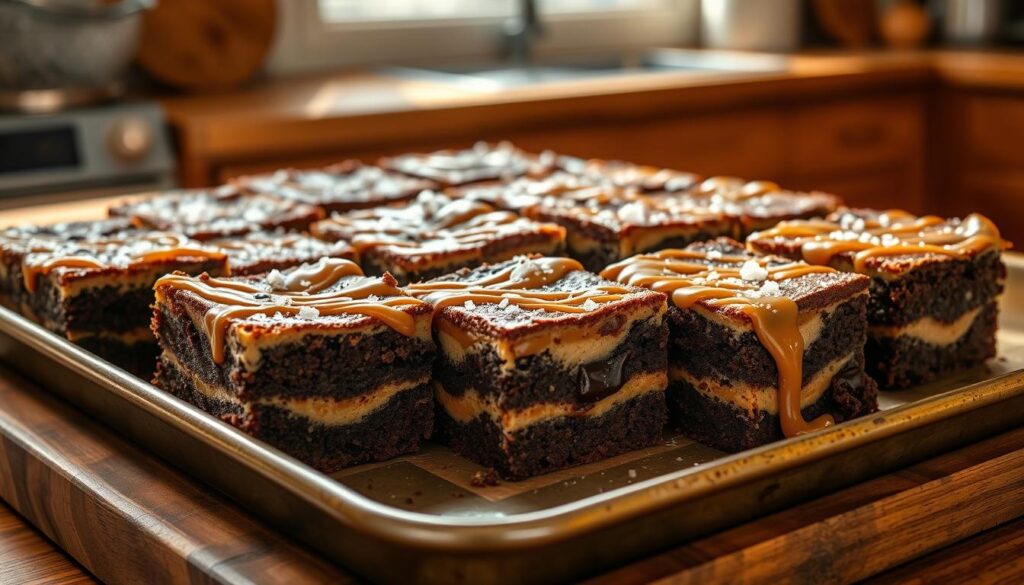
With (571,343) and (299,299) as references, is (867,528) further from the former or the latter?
(299,299)

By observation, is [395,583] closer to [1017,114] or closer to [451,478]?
[451,478]

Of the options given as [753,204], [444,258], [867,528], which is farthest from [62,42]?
[867,528]

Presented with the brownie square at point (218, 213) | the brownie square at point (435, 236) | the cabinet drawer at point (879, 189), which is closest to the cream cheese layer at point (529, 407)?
the brownie square at point (435, 236)

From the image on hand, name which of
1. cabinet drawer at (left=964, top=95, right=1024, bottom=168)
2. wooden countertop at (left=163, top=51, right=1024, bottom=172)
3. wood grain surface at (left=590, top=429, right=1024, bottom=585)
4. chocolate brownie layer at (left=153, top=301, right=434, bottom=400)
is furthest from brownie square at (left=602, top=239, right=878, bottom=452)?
cabinet drawer at (left=964, top=95, right=1024, bottom=168)

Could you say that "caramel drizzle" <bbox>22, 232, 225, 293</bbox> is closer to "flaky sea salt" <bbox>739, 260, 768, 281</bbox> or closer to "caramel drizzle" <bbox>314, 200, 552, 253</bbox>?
"caramel drizzle" <bbox>314, 200, 552, 253</bbox>

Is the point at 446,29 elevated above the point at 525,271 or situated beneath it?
elevated above

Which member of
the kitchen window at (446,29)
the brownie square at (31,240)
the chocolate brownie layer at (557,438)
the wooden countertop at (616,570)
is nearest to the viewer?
the wooden countertop at (616,570)

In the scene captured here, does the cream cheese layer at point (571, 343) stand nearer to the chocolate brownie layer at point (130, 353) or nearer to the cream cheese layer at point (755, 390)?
the cream cheese layer at point (755, 390)

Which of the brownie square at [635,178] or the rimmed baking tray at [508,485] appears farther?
the brownie square at [635,178]

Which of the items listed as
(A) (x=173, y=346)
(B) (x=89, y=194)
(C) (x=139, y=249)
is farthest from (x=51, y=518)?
(B) (x=89, y=194)
